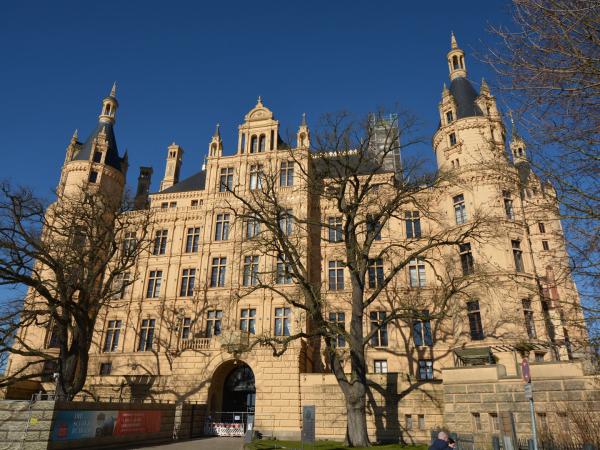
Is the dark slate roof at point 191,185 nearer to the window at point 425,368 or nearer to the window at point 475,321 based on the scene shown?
the window at point 425,368

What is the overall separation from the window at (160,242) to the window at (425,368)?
23.2 meters

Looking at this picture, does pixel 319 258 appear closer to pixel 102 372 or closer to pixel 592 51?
pixel 102 372

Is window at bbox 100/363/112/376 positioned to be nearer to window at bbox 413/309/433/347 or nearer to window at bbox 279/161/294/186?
window at bbox 279/161/294/186

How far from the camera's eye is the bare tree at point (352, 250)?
20.4 m

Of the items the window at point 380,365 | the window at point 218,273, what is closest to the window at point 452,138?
the window at point 380,365

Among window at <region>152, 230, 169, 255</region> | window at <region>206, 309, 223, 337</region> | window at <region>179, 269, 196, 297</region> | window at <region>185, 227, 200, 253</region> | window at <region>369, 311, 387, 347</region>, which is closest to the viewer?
window at <region>369, 311, 387, 347</region>

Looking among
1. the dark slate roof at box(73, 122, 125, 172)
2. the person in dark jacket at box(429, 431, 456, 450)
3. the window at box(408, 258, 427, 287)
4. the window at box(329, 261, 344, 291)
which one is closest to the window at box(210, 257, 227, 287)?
the window at box(329, 261, 344, 291)

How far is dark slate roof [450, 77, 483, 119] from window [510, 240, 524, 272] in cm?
1056

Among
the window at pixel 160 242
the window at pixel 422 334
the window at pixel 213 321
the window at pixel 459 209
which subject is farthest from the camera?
the window at pixel 160 242

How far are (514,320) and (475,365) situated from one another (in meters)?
7.44

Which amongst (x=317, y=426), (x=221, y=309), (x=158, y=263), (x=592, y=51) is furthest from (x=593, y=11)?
(x=158, y=263)

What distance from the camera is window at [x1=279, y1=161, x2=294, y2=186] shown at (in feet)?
119

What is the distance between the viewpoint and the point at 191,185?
43.0 meters

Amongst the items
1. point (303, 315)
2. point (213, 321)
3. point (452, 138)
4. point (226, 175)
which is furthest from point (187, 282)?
point (452, 138)
